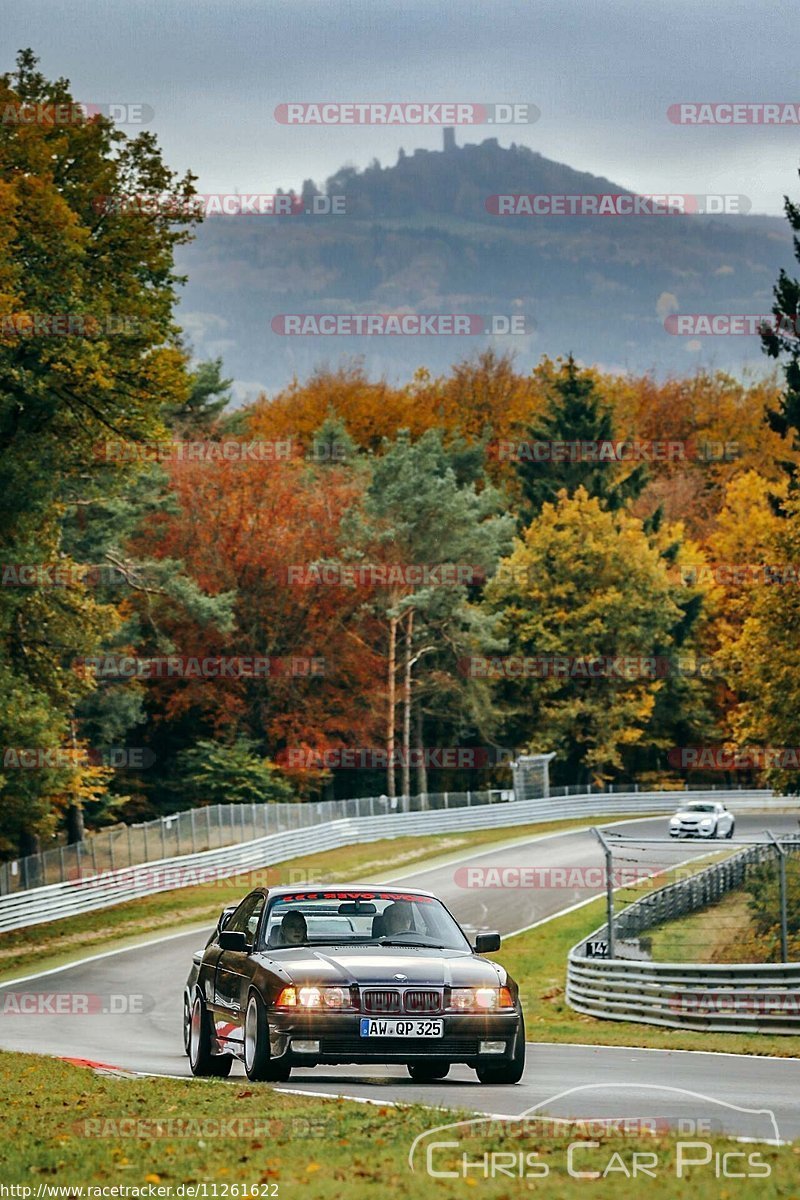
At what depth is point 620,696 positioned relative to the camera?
80.8 m

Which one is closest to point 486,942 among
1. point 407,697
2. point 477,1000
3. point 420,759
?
point 477,1000

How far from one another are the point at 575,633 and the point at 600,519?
5559mm

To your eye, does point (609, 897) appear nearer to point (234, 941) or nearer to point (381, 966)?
point (234, 941)

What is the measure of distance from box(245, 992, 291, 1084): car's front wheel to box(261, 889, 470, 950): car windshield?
0.66m

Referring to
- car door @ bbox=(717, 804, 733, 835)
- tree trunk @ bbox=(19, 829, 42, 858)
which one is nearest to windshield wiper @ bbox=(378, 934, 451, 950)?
tree trunk @ bbox=(19, 829, 42, 858)

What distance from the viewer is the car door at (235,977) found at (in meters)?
13.2

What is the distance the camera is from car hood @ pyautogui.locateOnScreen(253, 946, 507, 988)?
1238cm

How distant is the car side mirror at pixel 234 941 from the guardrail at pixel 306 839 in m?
27.4

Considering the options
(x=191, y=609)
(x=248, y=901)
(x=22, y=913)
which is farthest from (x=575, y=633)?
(x=248, y=901)
